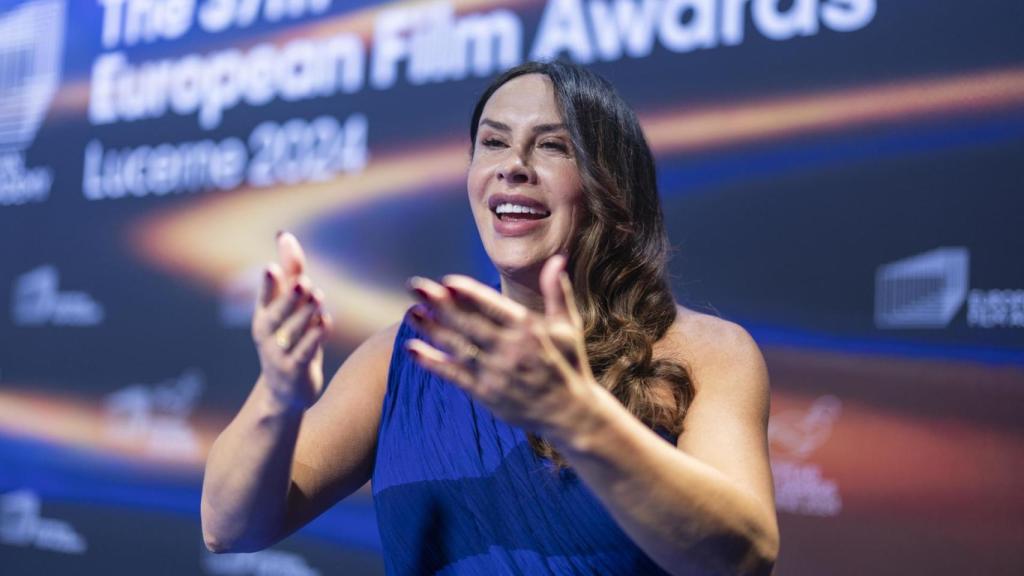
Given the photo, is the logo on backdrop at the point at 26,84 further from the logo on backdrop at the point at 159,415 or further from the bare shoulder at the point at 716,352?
the bare shoulder at the point at 716,352

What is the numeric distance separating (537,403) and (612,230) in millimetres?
675

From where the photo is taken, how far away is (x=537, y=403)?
1004 millimetres

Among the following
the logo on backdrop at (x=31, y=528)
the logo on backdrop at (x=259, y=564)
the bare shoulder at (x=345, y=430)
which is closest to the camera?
the bare shoulder at (x=345, y=430)

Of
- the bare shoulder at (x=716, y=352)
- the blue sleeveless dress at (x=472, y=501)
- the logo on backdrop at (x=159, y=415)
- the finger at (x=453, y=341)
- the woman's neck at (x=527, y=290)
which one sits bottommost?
the logo on backdrop at (x=159, y=415)

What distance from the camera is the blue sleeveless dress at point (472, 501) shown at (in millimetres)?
1461

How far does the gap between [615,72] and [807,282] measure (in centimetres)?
74

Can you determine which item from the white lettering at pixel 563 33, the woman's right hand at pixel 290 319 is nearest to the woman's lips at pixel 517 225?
the woman's right hand at pixel 290 319

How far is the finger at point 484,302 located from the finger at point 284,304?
208mm

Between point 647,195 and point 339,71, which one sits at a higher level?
point 339,71

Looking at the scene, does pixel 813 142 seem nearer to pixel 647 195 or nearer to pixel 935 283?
pixel 935 283

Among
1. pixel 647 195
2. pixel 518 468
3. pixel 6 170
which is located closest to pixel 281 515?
pixel 518 468

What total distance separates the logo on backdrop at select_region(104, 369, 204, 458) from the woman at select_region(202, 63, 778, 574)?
76.6 inches

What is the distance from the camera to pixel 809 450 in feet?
7.93

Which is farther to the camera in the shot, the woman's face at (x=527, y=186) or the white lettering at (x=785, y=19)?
the white lettering at (x=785, y=19)
